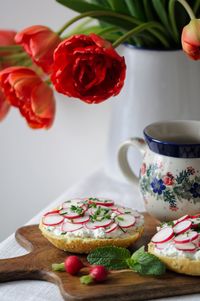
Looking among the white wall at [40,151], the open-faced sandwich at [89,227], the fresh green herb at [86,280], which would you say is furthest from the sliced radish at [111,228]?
the white wall at [40,151]

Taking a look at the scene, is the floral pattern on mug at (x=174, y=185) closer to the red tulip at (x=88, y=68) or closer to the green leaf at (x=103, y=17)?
the red tulip at (x=88, y=68)

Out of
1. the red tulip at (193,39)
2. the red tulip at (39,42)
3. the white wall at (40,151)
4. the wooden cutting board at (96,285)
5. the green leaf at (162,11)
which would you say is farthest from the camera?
the white wall at (40,151)

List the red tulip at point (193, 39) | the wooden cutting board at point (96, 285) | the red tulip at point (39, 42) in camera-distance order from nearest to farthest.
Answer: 1. the wooden cutting board at point (96, 285)
2. the red tulip at point (193, 39)
3. the red tulip at point (39, 42)

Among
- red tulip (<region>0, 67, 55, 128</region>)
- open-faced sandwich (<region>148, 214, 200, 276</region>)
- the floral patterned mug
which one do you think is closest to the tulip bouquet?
red tulip (<region>0, 67, 55, 128</region>)

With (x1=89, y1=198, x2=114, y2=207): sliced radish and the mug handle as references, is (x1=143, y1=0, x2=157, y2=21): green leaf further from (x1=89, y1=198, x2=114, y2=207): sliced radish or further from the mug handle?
(x1=89, y1=198, x2=114, y2=207): sliced radish

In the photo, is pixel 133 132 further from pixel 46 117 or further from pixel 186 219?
pixel 186 219

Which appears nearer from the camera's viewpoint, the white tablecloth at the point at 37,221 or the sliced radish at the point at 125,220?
the white tablecloth at the point at 37,221

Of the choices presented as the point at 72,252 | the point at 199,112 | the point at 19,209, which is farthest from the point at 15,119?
the point at 72,252
